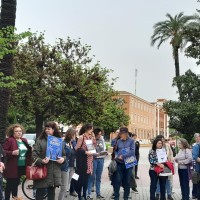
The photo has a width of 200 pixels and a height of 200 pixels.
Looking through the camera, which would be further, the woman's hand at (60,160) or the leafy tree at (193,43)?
the leafy tree at (193,43)

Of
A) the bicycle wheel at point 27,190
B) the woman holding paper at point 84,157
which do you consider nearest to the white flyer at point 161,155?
the woman holding paper at point 84,157

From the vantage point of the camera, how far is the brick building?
10969 cm

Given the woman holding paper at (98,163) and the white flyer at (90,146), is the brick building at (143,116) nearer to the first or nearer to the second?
the woman holding paper at (98,163)

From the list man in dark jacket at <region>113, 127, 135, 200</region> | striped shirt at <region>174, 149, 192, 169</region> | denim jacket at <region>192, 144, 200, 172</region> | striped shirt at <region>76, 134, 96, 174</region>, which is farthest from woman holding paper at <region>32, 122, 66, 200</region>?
striped shirt at <region>174, 149, 192, 169</region>

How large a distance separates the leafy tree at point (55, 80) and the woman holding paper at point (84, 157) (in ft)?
44.6

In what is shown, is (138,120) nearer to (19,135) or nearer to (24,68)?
(24,68)

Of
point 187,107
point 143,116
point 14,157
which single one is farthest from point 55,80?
point 143,116

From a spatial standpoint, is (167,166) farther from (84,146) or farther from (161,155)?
(84,146)

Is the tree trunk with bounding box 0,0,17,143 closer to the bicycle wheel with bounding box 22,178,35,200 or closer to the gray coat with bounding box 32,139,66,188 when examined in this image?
the bicycle wheel with bounding box 22,178,35,200

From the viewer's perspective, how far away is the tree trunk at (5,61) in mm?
12211

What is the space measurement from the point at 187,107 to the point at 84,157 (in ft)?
74.8

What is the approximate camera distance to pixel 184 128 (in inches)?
1326

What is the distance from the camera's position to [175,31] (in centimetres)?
3994

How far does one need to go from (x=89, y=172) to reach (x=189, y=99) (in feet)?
79.1
